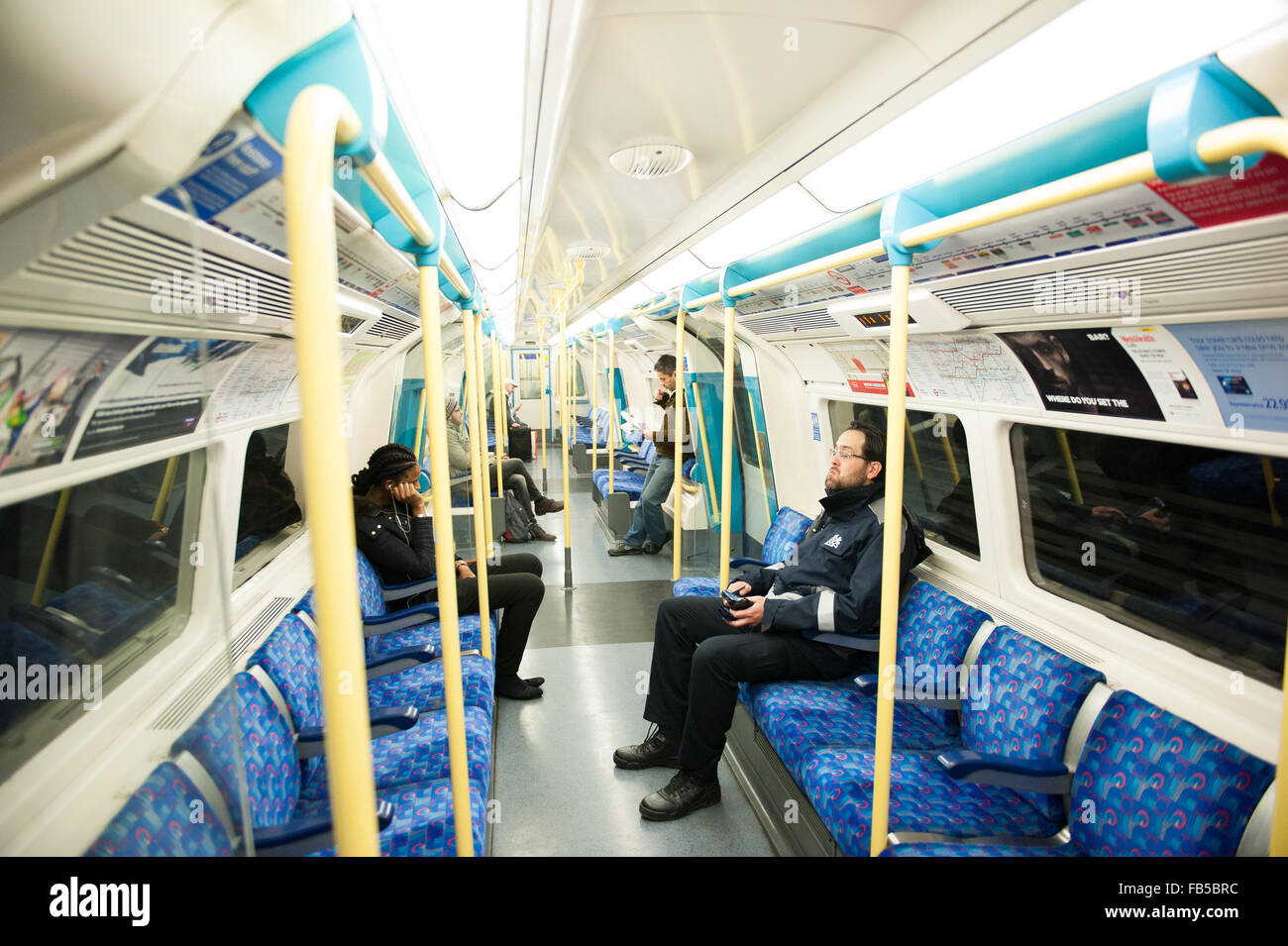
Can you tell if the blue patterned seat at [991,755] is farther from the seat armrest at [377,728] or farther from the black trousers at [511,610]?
the black trousers at [511,610]

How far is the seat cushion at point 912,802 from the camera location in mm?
2535

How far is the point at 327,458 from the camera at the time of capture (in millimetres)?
911

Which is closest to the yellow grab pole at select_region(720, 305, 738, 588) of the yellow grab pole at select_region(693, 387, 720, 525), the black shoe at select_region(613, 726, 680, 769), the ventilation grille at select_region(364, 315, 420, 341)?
the black shoe at select_region(613, 726, 680, 769)

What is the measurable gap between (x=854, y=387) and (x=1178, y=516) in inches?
97.6

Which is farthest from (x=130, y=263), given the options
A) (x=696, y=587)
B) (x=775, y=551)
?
(x=775, y=551)

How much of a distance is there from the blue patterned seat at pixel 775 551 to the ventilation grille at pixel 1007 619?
40.3 inches

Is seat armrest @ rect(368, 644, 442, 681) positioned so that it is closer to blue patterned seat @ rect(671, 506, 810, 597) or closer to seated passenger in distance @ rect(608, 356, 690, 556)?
blue patterned seat @ rect(671, 506, 810, 597)

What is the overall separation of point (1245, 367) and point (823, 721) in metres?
2.14

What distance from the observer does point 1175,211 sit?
5.60 ft

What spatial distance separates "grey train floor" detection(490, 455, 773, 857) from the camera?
10.7 feet

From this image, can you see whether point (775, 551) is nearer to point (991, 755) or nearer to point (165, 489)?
point (991, 755)

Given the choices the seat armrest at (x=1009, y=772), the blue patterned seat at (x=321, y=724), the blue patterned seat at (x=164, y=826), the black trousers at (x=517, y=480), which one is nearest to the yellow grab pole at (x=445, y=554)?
the blue patterned seat at (x=164, y=826)

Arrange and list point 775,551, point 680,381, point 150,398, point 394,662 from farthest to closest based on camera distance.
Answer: point 775,551, point 680,381, point 394,662, point 150,398
